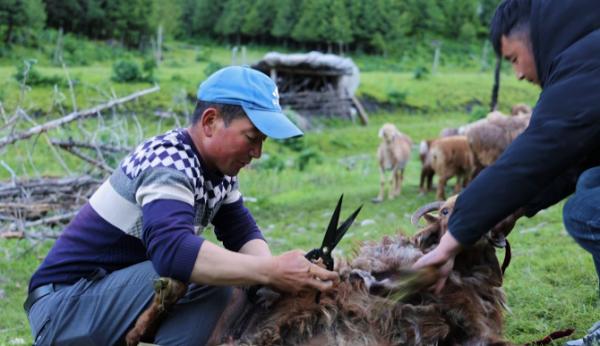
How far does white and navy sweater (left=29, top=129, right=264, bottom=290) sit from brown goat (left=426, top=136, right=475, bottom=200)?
29.2 feet

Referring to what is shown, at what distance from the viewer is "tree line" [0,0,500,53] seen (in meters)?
40.0

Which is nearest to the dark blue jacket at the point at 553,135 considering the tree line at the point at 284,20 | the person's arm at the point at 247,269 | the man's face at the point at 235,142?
the person's arm at the point at 247,269

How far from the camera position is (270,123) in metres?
3.00

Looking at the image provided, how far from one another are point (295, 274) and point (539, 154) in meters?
1.14

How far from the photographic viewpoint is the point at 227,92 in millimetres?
3045

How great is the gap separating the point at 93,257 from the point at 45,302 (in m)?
0.32

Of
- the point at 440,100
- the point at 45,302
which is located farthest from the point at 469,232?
the point at 440,100

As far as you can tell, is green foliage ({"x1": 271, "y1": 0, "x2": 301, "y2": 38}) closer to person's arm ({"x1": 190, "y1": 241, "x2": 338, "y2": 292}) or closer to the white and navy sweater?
the white and navy sweater

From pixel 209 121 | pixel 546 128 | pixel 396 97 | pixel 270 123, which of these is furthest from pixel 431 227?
pixel 396 97

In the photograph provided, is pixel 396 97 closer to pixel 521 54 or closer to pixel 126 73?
pixel 126 73

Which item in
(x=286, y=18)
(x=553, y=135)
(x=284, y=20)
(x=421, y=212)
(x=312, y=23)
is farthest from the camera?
(x=286, y=18)

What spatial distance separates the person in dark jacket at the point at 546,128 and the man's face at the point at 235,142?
96 cm

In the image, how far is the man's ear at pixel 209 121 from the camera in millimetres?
3076

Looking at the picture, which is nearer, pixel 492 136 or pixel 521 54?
pixel 521 54
